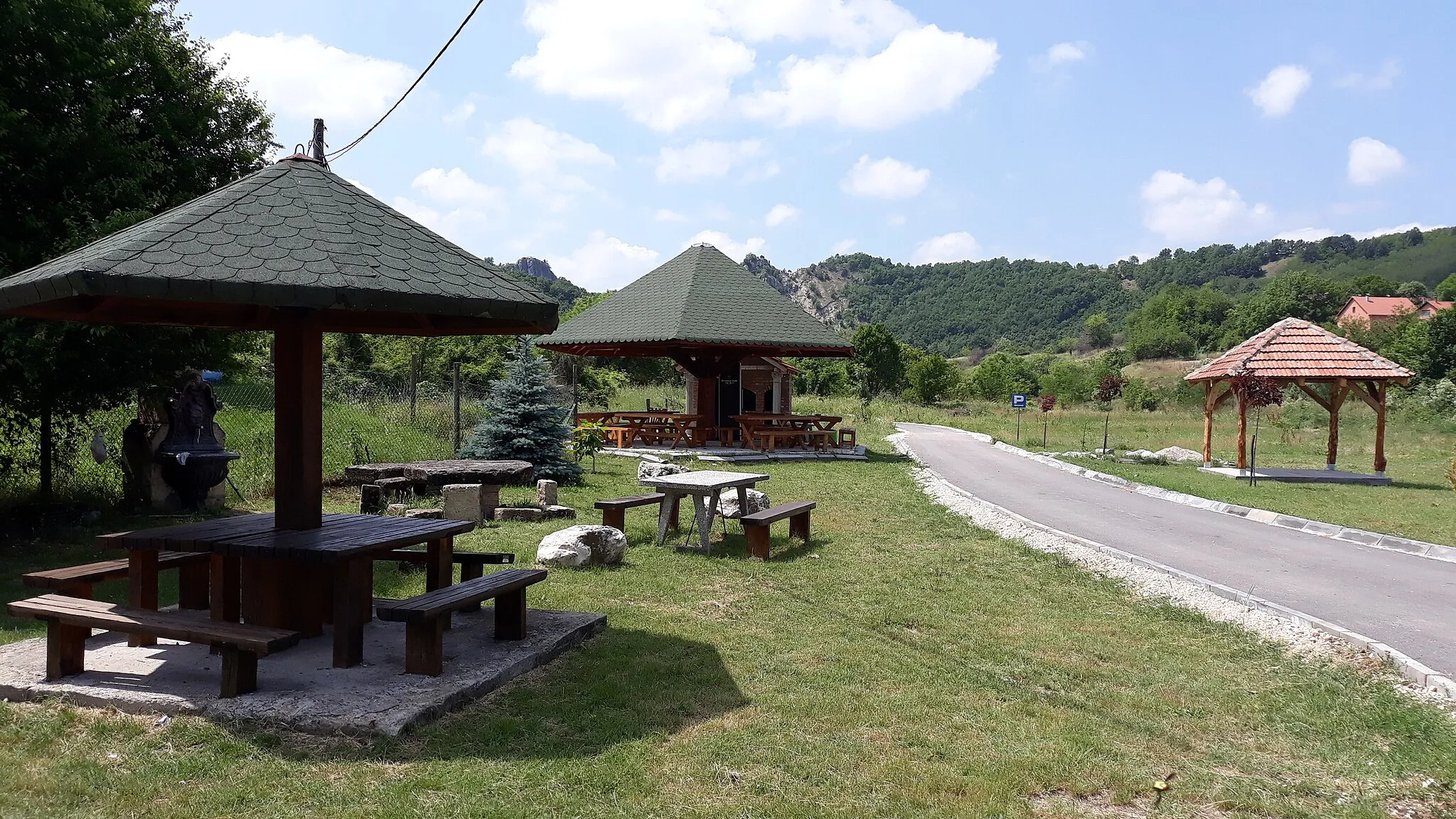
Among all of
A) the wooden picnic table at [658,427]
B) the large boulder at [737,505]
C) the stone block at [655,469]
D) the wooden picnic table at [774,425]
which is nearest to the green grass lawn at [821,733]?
the large boulder at [737,505]

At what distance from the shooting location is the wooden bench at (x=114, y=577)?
543cm

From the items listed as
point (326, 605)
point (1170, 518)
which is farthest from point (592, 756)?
point (1170, 518)

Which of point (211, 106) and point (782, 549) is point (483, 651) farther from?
point (211, 106)

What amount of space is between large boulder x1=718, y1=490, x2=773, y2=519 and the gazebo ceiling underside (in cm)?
1351

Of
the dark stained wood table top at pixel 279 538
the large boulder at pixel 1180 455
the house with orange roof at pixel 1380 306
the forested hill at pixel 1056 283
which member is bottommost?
the large boulder at pixel 1180 455

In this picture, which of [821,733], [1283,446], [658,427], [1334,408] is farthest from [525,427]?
[1283,446]

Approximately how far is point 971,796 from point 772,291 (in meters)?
23.1

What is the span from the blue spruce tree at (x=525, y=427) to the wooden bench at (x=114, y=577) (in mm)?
8404

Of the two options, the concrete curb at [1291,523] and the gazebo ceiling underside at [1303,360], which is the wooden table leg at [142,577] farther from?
the gazebo ceiling underside at [1303,360]

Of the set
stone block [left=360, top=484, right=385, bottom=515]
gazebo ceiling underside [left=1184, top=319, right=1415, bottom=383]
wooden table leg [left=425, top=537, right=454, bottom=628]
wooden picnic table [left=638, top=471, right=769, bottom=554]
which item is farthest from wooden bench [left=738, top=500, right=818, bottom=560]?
gazebo ceiling underside [left=1184, top=319, right=1415, bottom=383]

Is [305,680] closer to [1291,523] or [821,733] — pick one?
[821,733]

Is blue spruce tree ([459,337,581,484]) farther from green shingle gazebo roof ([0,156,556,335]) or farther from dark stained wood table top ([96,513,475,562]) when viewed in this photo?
dark stained wood table top ([96,513,475,562])

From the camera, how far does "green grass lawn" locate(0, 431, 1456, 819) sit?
3814mm

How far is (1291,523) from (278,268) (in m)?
13.4
